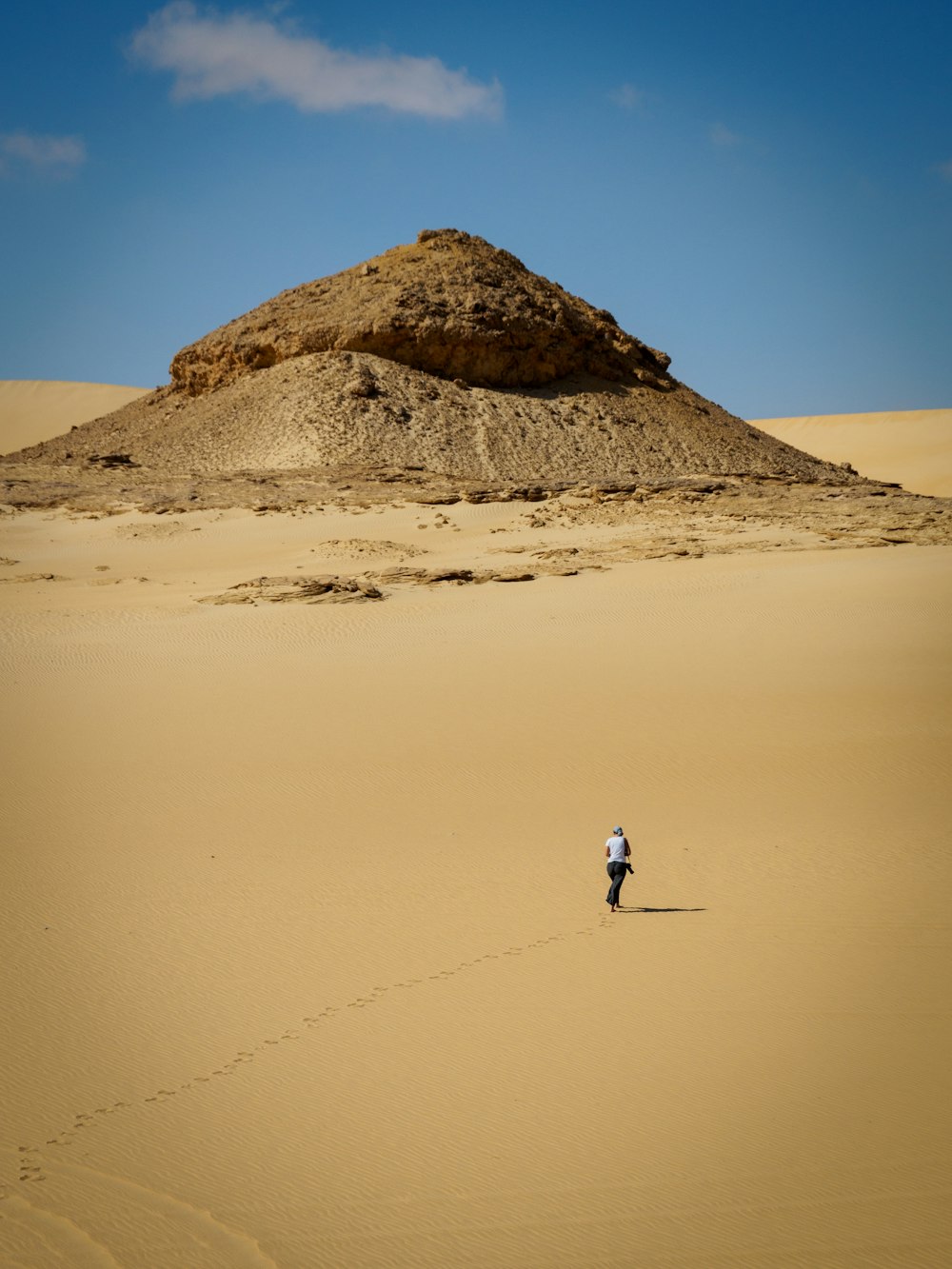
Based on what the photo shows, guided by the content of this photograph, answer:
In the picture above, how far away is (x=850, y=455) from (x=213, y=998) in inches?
3280

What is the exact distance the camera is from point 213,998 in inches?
242

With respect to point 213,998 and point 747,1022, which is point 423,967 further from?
point 747,1022

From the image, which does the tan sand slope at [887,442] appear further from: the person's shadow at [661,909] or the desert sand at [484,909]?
the person's shadow at [661,909]

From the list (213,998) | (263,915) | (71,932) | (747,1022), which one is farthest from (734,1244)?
(71,932)

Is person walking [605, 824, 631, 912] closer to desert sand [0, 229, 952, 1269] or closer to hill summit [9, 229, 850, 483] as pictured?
desert sand [0, 229, 952, 1269]

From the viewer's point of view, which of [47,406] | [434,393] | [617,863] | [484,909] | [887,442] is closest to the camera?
[617,863]

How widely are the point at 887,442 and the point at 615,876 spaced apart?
85507 millimetres

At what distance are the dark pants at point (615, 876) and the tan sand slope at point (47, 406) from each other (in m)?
77.7

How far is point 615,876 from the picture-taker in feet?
23.7

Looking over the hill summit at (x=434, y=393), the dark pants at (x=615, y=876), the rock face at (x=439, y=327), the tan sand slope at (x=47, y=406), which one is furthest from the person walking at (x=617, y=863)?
the tan sand slope at (x=47, y=406)

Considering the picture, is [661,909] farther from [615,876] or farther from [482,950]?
[482,950]

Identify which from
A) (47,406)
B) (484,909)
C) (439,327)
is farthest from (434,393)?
(47,406)

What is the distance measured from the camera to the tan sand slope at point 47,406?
81.1 m

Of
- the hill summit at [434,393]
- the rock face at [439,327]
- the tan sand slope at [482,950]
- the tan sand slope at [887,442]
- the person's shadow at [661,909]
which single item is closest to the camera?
the tan sand slope at [482,950]
